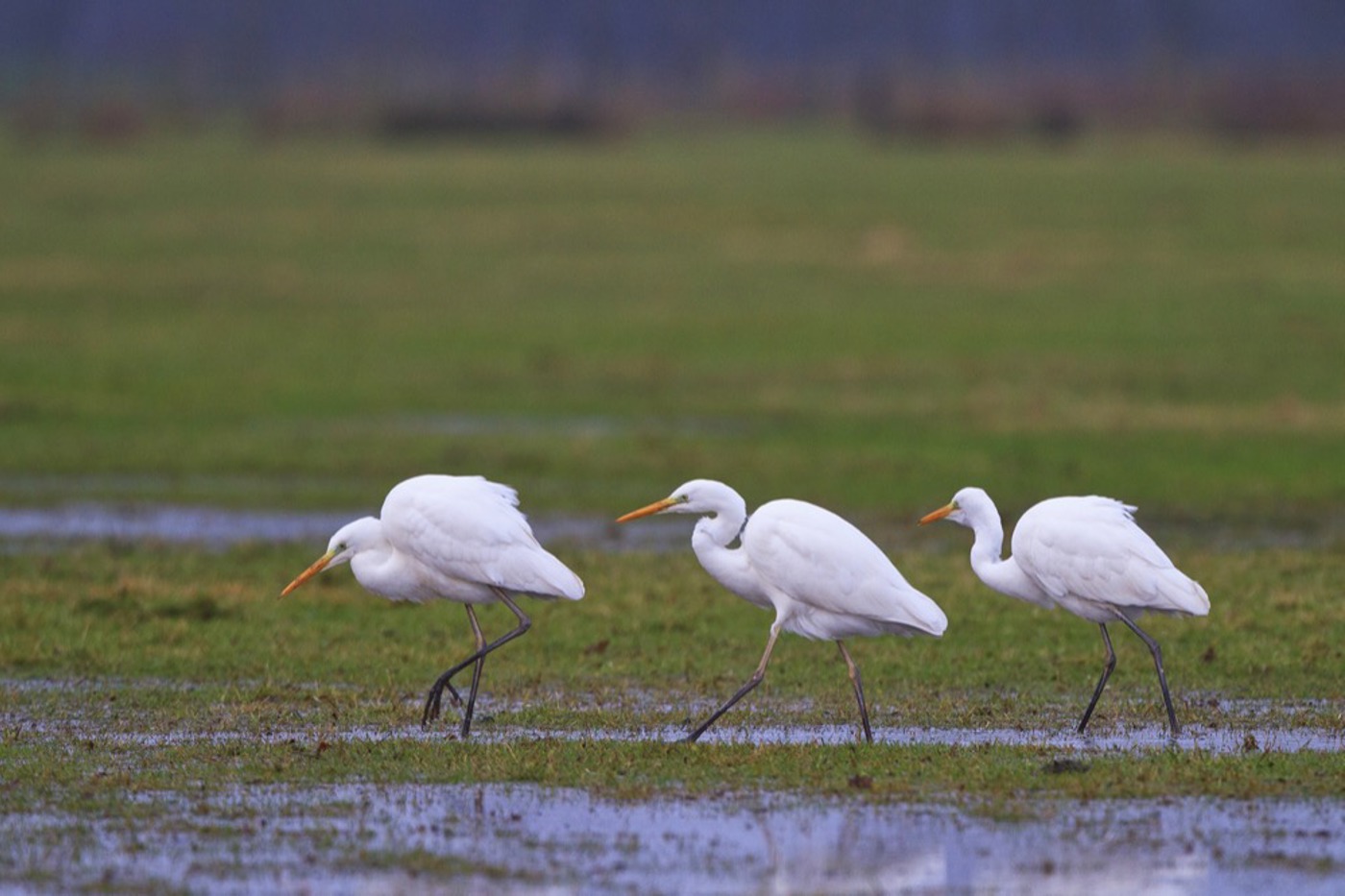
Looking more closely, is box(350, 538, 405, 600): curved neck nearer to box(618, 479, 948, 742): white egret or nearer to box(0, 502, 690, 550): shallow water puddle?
box(618, 479, 948, 742): white egret

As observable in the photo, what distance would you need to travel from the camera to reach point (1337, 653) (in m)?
12.9

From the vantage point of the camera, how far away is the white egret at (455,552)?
36.8 feet

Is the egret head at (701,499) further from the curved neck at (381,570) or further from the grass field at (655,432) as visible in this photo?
the curved neck at (381,570)

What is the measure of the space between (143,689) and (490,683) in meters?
2.05

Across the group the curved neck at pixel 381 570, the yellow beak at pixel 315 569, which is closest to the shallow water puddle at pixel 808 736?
the curved neck at pixel 381 570

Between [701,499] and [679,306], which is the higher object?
[701,499]

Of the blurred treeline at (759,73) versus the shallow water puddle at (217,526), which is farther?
the blurred treeline at (759,73)

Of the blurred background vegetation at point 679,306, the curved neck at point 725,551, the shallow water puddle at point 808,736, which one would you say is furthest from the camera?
the blurred background vegetation at point 679,306

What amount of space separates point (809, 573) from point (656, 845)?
2567 millimetres

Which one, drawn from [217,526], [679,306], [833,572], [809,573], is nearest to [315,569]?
[809,573]

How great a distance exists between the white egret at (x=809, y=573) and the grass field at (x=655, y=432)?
0.64 metres

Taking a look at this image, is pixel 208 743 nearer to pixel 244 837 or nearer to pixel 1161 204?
pixel 244 837

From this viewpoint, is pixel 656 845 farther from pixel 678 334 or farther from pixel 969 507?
pixel 678 334

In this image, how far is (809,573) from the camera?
1079 cm
